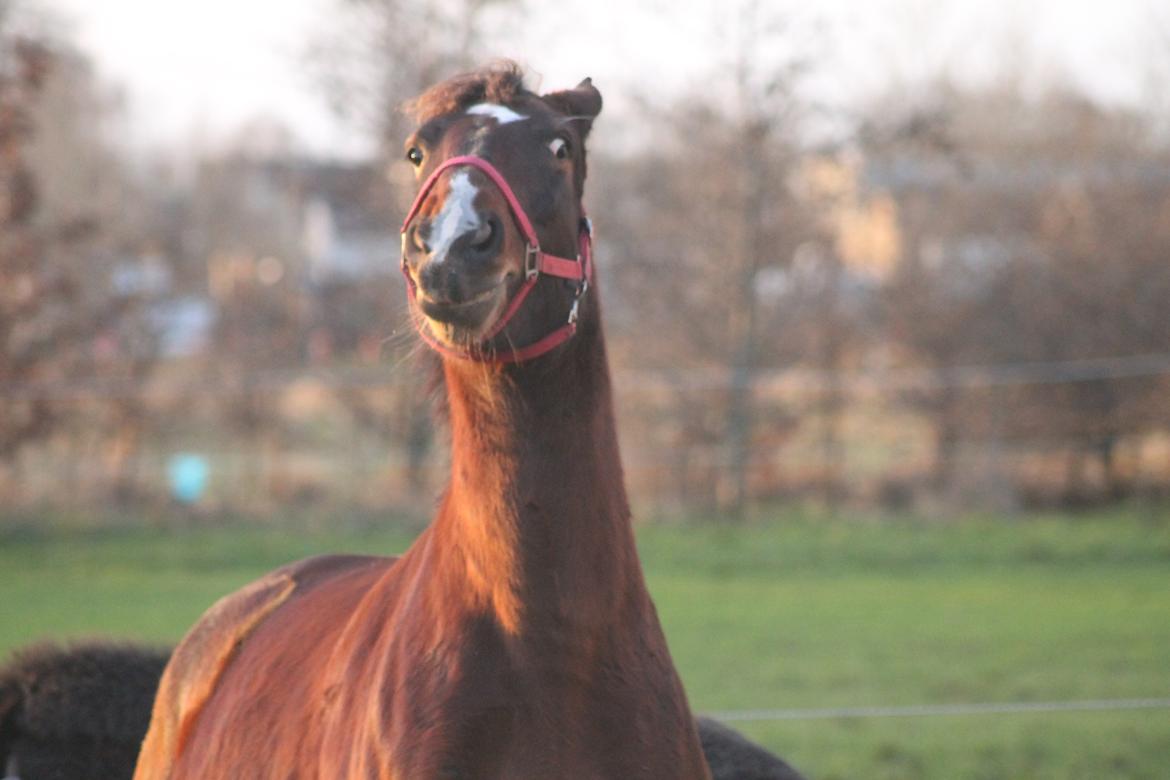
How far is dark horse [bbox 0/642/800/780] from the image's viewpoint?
4.56 meters

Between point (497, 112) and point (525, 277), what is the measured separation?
0.41m

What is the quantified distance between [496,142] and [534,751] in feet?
4.16

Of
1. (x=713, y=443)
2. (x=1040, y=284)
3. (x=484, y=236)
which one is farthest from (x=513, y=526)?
(x=1040, y=284)

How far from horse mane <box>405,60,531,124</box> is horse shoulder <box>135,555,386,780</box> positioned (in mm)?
1903

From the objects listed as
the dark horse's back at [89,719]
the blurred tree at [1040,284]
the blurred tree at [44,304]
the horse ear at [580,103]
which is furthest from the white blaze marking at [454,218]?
the blurred tree at [1040,284]

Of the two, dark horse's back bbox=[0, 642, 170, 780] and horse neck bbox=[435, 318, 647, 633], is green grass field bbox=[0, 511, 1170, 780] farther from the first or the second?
horse neck bbox=[435, 318, 647, 633]

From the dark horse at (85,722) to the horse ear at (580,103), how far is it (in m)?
2.23

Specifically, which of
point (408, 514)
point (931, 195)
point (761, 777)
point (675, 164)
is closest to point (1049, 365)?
point (931, 195)

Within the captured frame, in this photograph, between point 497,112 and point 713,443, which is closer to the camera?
point 497,112

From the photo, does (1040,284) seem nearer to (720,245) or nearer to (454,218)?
(720,245)

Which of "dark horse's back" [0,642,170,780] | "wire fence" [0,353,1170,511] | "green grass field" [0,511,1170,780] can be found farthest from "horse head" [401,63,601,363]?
"wire fence" [0,353,1170,511]

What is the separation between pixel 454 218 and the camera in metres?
2.66

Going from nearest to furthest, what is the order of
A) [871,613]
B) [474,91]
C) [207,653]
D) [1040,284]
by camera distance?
[474,91] < [207,653] < [871,613] < [1040,284]

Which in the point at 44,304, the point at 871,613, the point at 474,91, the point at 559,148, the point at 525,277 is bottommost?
the point at 871,613
